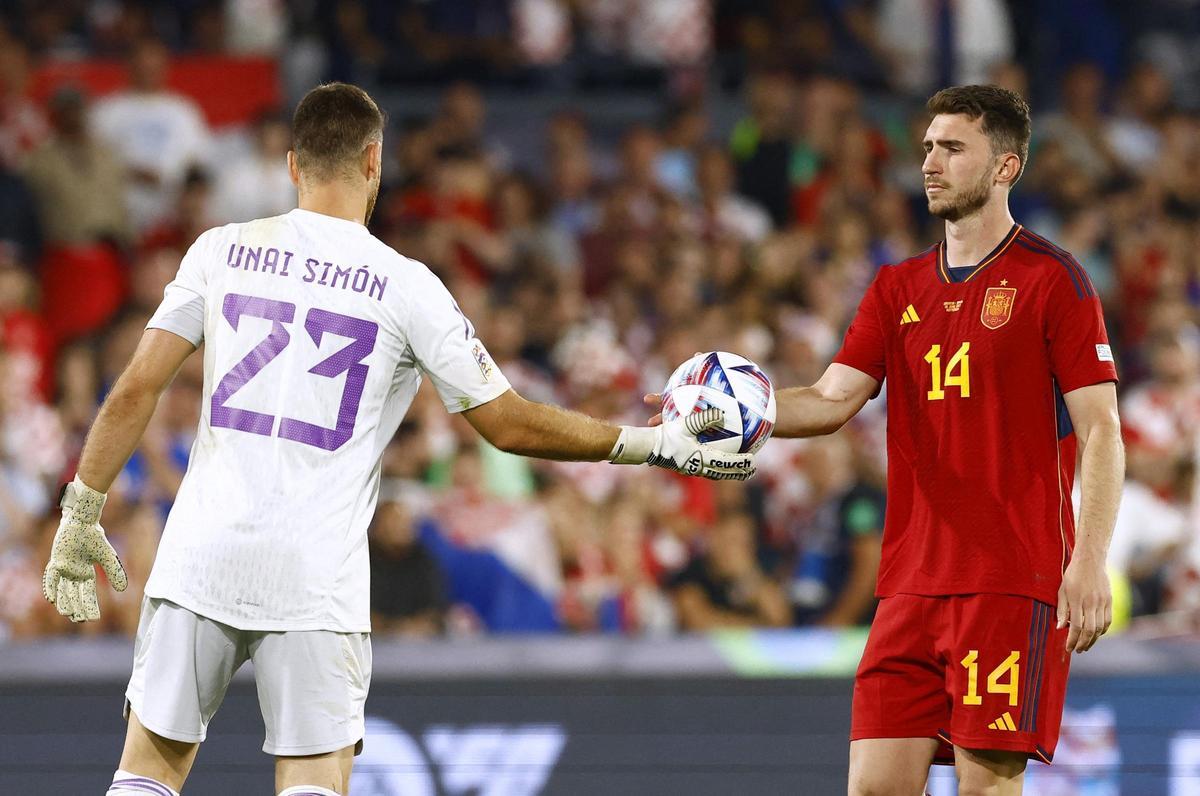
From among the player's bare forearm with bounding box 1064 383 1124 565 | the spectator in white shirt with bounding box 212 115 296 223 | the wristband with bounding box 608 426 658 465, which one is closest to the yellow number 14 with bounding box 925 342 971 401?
the player's bare forearm with bounding box 1064 383 1124 565

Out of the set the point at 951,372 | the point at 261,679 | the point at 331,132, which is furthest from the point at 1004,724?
the point at 331,132

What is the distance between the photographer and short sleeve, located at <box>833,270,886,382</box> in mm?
5156

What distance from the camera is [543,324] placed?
10391mm

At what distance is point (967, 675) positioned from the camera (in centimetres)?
472

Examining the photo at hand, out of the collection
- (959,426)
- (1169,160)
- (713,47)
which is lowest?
(959,426)

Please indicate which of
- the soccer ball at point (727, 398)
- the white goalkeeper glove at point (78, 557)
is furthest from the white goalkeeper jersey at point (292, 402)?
the soccer ball at point (727, 398)

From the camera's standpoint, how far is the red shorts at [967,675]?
15.3 ft

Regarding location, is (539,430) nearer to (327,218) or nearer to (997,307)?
(327,218)

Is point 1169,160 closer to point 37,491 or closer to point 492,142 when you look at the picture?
point 492,142

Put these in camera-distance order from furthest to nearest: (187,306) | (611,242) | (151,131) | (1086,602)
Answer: (151,131)
(611,242)
(1086,602)
(187,306)

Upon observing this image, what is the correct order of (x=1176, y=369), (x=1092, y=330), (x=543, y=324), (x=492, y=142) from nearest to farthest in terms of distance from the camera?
(x=1092, y=330) < (x=1176, y=369) < (x=543, y=324) < (x=492, y=142)

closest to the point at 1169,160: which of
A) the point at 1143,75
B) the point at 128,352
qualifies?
the point at 1143,75

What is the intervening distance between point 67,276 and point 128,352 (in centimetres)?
152

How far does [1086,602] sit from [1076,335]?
74 centimetres
